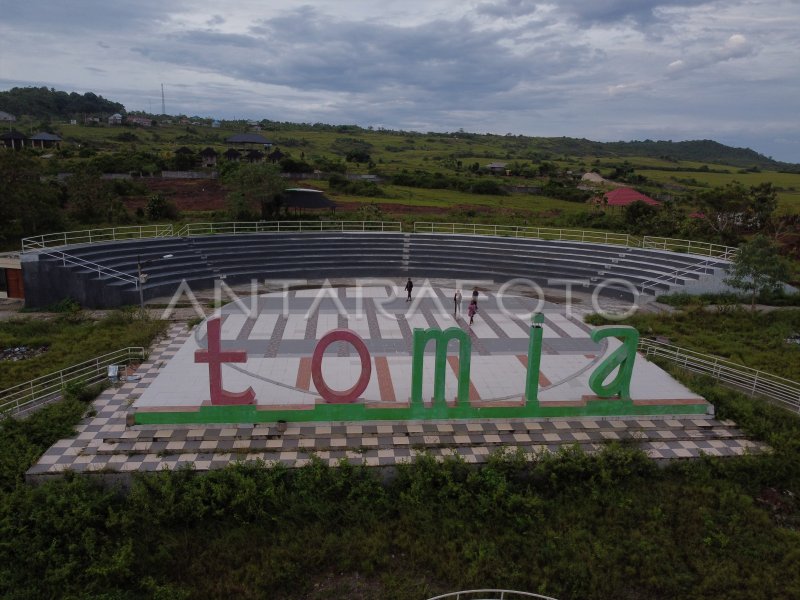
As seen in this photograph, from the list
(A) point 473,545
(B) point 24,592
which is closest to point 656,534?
(A) point 473,545

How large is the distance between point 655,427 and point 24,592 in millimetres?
12185

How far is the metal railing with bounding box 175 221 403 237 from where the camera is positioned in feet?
97.0

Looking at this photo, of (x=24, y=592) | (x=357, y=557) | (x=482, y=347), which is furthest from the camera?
(x=482, y=347)

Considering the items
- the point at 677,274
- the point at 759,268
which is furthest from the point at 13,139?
the point at 759,268

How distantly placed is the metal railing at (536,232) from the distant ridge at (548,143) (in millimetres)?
93883

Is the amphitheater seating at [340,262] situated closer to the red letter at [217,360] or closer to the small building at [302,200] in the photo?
the small building at [302,200]

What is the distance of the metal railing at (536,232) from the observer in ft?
97.1

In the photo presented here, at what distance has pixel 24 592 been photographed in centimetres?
804

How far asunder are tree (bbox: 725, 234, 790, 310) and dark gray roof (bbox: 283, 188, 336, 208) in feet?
67.8

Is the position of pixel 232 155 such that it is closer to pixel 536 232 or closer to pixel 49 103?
pixel 536 232

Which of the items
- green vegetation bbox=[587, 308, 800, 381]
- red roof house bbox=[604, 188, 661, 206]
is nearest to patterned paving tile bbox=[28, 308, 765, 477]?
green vegetation bbox=[587, 308, 800, 381]

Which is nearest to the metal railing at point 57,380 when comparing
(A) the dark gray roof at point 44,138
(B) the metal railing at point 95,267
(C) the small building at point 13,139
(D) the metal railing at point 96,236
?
(B) the metal railing at point 95,267

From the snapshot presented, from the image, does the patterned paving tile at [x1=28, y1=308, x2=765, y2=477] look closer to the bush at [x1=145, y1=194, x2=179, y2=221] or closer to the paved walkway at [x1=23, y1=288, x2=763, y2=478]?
the paved walkway at [x1=23, y1=288, x2=763, y2=478]

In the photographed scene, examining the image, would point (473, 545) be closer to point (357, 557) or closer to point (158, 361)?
point (357, 557)
